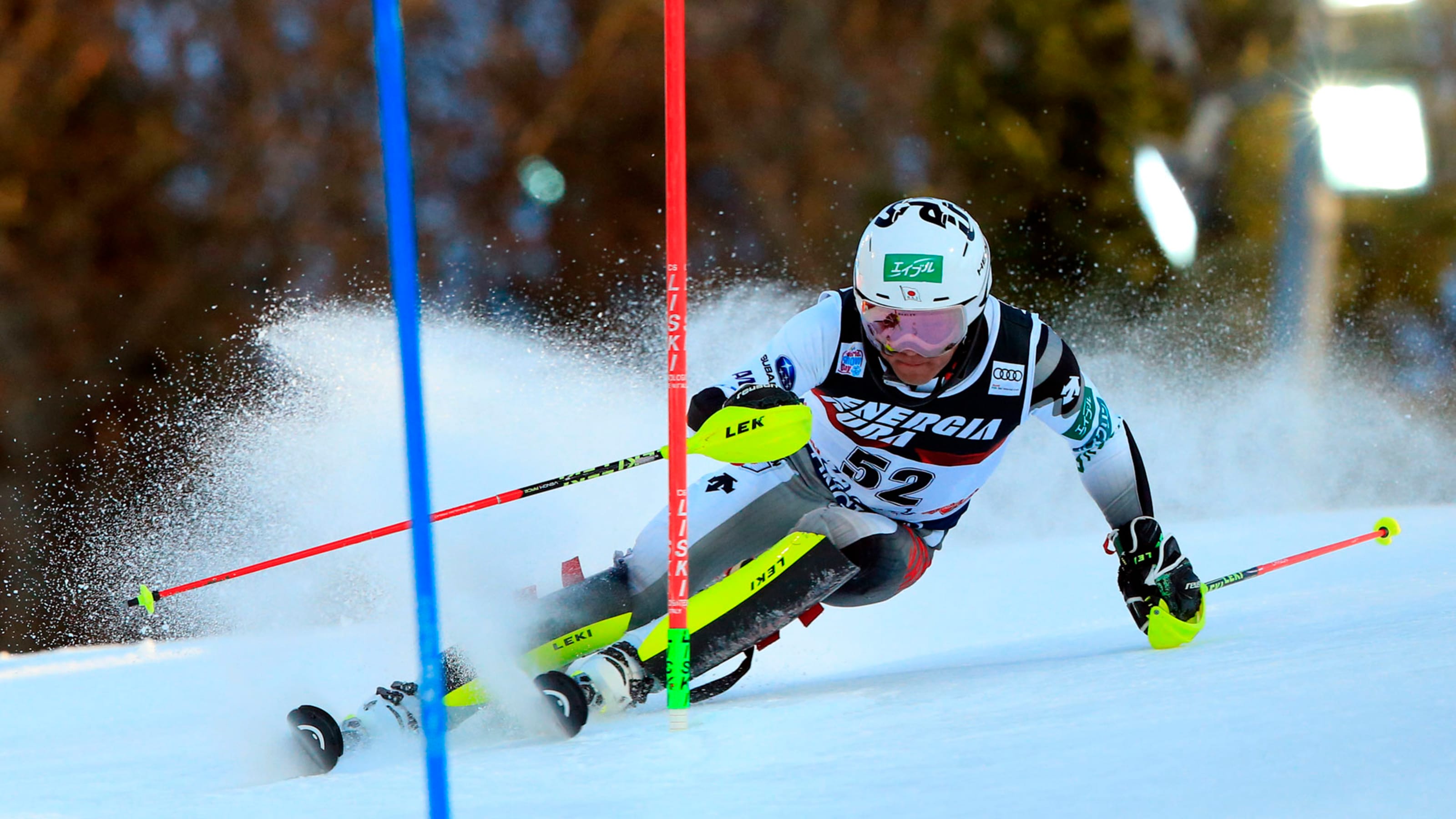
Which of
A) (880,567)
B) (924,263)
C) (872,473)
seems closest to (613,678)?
(880,567)

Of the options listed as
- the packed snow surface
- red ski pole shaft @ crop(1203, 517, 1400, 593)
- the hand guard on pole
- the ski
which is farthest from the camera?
red ski pole shaft @ crop(1203, 517, 1400, 593)

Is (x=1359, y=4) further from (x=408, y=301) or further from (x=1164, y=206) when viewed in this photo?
(x=408, y=301)

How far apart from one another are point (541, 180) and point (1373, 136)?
8.92m

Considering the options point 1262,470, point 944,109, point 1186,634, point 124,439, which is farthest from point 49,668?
point 944,109

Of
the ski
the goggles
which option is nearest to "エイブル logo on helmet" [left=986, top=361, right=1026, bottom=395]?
the goggles

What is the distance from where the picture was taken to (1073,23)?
13055 millimetres

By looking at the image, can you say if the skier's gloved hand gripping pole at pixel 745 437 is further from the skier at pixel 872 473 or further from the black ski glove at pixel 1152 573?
the black ski glove at pixel 1152 573

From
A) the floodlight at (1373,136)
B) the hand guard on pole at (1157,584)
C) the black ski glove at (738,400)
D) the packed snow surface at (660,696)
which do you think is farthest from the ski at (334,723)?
the floodlight at (1373,136)

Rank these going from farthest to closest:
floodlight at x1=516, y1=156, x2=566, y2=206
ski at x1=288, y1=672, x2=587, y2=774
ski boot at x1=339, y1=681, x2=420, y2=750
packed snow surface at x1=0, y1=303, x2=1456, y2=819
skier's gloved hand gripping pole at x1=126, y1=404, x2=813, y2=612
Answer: floodlight at x1=516, y1=156, x2=566, y2=206 → skier's gloved hand gripping pole at x1=126, y1=404, x2=813, y2=612 → ski boot at x1=339, y1=681, x2=420, y2=750 → ski at x1=288, y1=672, x2=587, y2=774 → packed snow surface at x1=0, y1=303, x2=1456, y2=819

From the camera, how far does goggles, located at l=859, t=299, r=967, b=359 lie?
3.18m

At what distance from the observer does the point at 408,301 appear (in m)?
1.31

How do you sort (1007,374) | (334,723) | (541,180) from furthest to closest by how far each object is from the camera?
(541,180) → (1007,374) → (334,723)

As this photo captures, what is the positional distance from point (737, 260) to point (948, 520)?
1115 cm

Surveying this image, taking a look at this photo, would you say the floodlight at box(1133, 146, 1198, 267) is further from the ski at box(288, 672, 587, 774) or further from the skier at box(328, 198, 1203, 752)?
the ski at box(288, 672, 587, 774)
